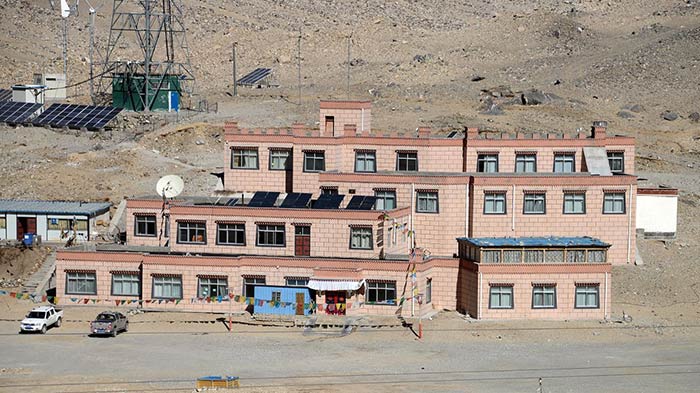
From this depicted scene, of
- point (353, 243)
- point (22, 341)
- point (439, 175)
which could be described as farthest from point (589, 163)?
point (22, 341)

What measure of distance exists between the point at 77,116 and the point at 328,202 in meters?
40.0

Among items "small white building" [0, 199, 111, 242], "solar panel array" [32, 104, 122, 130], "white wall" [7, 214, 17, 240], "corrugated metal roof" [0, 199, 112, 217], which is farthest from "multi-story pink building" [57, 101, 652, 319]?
"solar panel array" [32, 104, 122, 130]

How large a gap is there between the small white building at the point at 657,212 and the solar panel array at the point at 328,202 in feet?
61.1

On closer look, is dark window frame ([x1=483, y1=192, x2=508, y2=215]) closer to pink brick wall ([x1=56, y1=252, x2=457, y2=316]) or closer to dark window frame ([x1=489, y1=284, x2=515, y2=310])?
pink brick wall ([x1=56, y1=252, x2=457, y2=316])

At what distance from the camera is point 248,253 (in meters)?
84.3

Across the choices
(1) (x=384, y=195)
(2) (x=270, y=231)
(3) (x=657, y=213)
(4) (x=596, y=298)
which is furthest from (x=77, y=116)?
(4) (x=596, y=298)

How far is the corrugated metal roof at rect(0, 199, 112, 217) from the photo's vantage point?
9181 cm

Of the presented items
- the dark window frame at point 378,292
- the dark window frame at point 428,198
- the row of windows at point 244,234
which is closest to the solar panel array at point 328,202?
the row of windows at point 244,234

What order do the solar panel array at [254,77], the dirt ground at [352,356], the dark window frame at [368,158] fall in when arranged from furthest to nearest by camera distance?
the solar panel array at [254,77]
the dark window frame at [368,158]
the dirt ground at [352,356]

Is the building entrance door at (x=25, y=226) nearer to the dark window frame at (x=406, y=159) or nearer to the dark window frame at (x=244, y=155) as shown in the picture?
the dark window frame at (x=244, y=155)

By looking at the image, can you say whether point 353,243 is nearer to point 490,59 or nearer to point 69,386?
point 69,386

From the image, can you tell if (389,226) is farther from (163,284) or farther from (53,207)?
(53,207)

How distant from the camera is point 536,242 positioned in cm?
8256

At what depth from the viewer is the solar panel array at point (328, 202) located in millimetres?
85062
